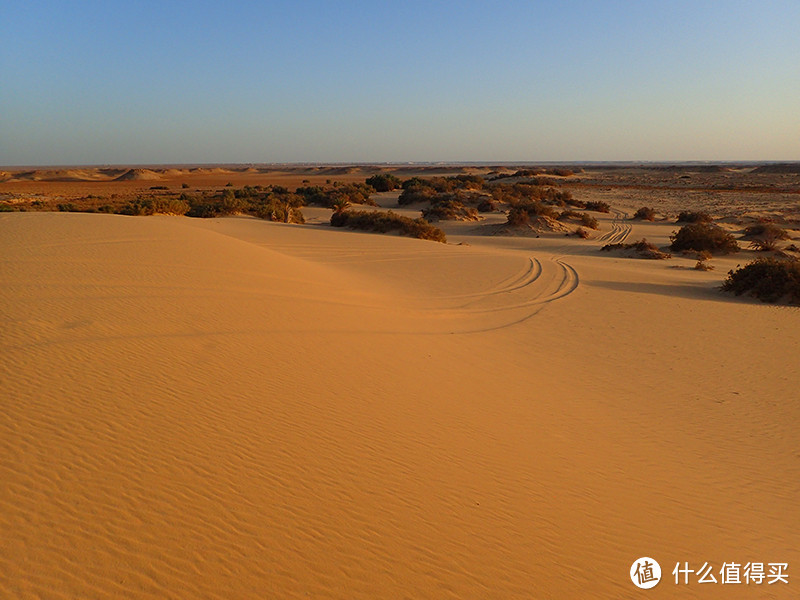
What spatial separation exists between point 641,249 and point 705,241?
2403mm

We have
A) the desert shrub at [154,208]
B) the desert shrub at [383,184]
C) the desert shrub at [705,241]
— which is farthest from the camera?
the desert shrub at [383,184]

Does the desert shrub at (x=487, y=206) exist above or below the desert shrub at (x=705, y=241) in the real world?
above

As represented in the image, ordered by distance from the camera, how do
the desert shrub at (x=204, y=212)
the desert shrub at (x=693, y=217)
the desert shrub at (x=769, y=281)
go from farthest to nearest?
1. the desert shrub at (x=693, y=217)
2. the desert shrub at (x=204, y=212)
3. the desert shrub at (x=769, y=281)

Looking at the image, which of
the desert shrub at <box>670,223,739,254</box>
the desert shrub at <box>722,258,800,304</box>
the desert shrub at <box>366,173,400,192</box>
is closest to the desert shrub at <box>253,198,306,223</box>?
the desert shrub at <box>670,223,739,254</box>

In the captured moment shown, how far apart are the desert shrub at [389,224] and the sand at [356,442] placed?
417 inches

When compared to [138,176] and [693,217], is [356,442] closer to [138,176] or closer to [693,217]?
[693,217]

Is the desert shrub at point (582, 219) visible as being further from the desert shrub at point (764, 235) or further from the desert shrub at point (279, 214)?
the desert shrub at point (279, 214)

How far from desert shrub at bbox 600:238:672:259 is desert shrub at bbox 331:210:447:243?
6069 mm

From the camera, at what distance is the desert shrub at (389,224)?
67.2ft

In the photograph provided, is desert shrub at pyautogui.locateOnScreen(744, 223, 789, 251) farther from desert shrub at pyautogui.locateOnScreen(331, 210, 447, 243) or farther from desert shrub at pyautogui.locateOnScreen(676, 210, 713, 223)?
desert shrub at pyautogui.locateOnScreen(331, 210, 447, 243)

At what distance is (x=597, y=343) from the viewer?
8945 millimetres

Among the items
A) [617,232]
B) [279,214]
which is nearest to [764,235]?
[617,232]

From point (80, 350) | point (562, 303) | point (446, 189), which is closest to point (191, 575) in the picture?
point (80, 350)

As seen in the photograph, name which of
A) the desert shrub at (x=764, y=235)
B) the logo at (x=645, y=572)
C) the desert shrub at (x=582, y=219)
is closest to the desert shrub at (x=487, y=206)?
the desert shrub at (x=582, y=219)
